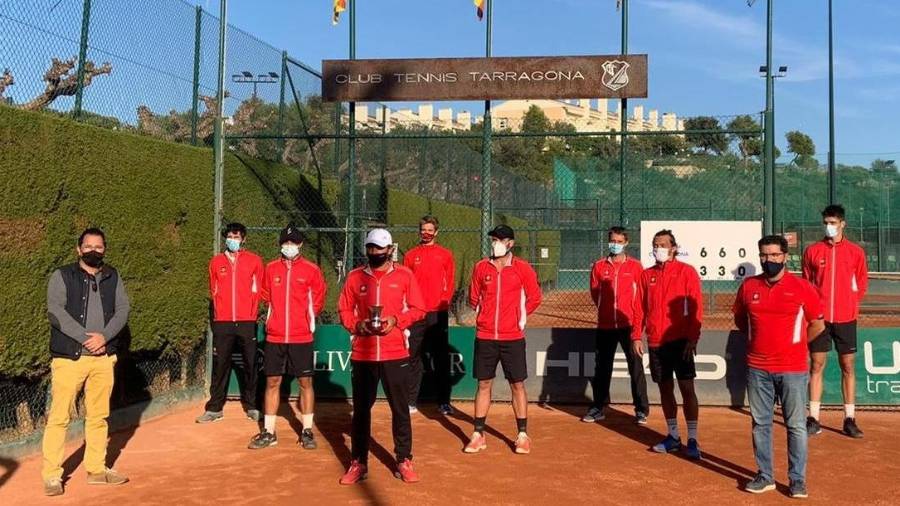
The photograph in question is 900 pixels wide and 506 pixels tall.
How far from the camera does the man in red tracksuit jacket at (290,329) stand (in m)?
7.86

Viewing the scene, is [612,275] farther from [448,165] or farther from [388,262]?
[448,165]

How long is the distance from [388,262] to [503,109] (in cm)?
10348

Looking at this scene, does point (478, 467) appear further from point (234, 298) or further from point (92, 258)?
point (92, 258)

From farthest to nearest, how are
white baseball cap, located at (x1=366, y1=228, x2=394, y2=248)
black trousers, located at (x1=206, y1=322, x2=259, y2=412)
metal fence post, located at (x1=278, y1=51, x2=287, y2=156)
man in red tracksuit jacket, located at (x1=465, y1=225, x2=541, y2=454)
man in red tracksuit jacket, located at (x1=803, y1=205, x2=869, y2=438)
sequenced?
metal fence post, located at (x1=278, y1=51, x2=287, y2=156) → black trousers, located at (x1=206, y1=322, x2=259, y2=412) → man in red tracksuit jacket, located at (x1=803, y1=205, x2=869, y2=438) → man in red tracksuit jacket, located at (x1=465, y1=225, x2=541, y2=454) → white baseball cap, located at (x1=366, y1=228, x2=394, y2=248)

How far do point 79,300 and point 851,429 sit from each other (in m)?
7.18

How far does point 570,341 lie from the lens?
10219mm

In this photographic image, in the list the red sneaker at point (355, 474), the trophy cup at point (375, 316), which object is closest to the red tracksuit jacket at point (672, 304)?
the trophy cup at point (375, 316)

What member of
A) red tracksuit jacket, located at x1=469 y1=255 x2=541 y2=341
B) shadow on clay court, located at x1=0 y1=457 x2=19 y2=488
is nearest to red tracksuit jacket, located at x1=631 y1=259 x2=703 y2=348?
red tracksuit jacket, located at x1=469 y1=255 x2=541 y2=341

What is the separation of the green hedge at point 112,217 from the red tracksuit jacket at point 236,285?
32.5 inches

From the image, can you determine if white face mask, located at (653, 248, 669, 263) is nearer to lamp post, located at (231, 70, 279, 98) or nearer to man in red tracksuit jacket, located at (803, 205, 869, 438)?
man in red tracksuit jacket, located at (803, 205, 869, 438)

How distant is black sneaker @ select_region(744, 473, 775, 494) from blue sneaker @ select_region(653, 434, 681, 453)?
133 centimetres

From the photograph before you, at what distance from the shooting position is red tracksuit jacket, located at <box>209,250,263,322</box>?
8773 millimetres

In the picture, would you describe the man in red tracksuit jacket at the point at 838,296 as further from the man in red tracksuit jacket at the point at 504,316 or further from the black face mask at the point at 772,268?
the man in red tracksuit jacket at the point at 504,316

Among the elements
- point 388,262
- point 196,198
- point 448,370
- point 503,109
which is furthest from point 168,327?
point 503,109
